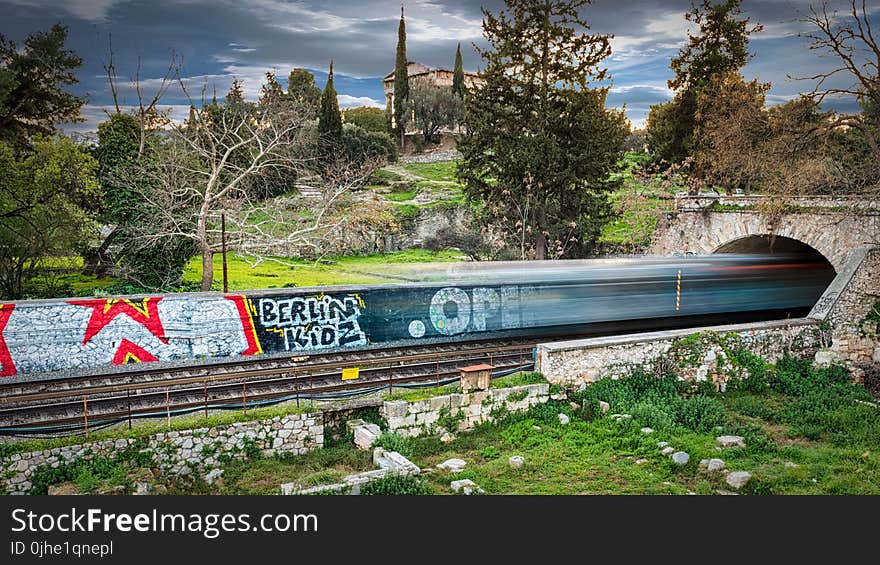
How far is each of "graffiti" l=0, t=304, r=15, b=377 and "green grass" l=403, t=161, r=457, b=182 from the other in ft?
117

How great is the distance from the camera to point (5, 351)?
13414mm

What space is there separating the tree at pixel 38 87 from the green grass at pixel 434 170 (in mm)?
27296

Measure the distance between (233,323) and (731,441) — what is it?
1123 centimetres

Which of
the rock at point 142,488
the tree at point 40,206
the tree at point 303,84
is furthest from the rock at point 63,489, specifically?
the tree at point 303,84

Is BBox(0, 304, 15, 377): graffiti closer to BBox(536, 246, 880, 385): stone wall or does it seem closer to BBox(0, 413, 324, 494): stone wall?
BBox(0, 413, 324, 494): stone wall

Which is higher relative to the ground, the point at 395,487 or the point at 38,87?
the point at 38,87

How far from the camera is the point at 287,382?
14.0 m

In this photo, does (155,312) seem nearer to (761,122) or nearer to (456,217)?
(761,122)

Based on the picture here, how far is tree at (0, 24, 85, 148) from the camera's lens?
71.8 ft

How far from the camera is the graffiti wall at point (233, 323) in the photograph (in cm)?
1371

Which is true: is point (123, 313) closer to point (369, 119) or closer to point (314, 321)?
point (314, 321)

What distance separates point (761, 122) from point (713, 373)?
867 cm

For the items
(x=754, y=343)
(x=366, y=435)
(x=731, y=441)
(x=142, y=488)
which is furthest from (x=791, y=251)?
(x=142, y=488)

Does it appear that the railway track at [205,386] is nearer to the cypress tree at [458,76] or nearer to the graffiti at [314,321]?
the graffiti at [314,321]
